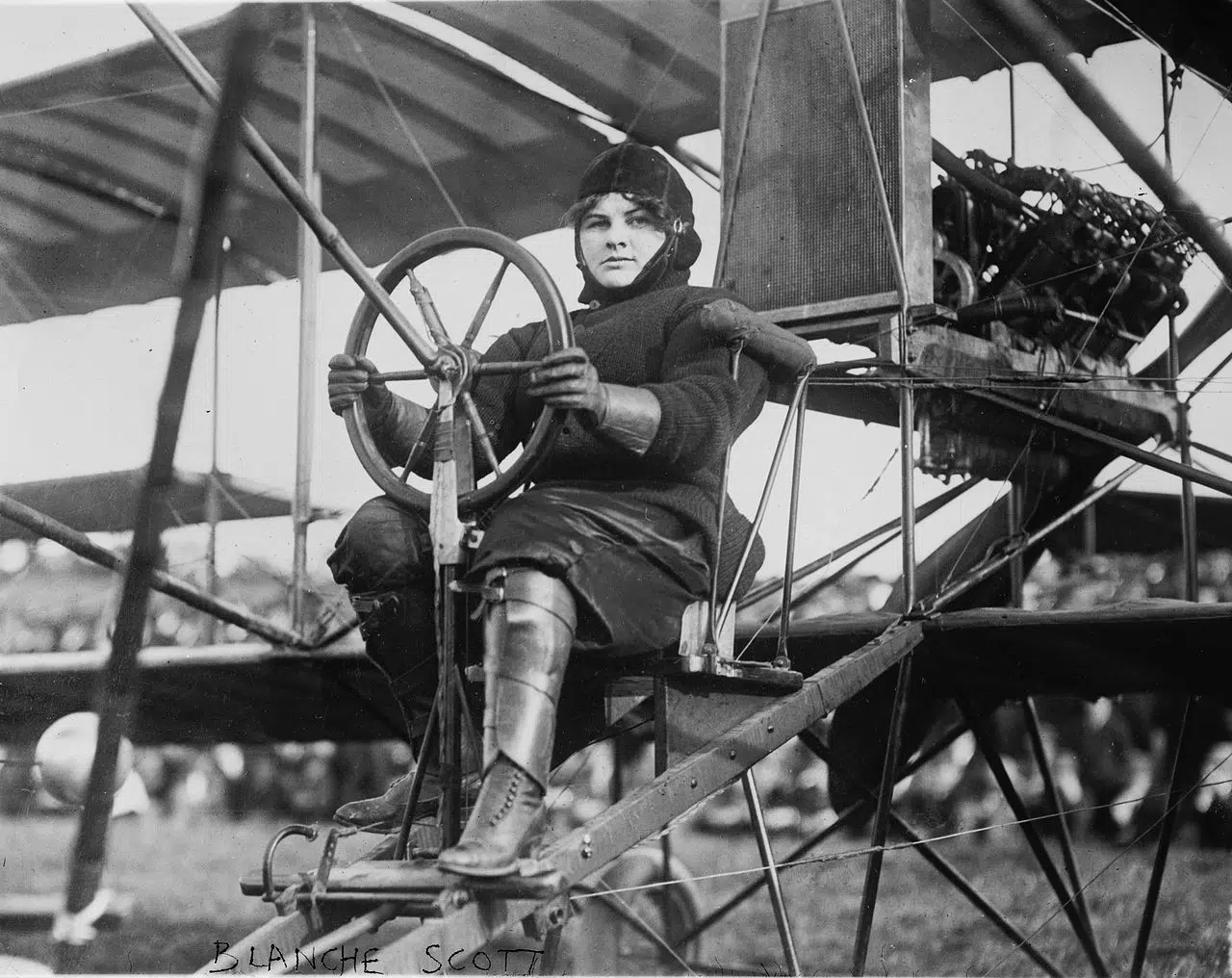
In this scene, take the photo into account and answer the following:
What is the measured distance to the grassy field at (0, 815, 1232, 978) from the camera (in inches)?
162

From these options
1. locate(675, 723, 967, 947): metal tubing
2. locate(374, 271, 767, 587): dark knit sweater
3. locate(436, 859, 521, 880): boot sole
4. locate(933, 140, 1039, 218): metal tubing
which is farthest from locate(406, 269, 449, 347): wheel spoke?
locate(675, 723, 967, 947): metal tubing

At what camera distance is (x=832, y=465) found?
3.73 meters

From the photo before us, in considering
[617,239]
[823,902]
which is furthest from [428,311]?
[823,902]

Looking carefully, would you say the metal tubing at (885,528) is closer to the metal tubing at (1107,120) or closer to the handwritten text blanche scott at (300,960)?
the metal tubing at (1107,120)

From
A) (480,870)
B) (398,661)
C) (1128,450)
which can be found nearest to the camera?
(480,870)

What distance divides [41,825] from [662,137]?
2820mm

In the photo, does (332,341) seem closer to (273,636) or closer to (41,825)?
(273,636)

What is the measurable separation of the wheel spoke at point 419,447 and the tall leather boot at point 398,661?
0.84 feet

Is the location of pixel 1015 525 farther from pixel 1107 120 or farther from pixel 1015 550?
pixel 1107 120

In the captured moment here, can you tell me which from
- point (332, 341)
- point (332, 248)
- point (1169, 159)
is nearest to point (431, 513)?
point (332, 248)

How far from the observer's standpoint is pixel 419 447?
8.73 feet

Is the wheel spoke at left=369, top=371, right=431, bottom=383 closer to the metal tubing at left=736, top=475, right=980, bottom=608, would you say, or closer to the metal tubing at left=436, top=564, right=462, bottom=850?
the metal tubing at left=436, top=564, right=462, bottom=850

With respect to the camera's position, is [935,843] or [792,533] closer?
[792,533]

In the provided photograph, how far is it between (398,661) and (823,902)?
3378 millimetres
